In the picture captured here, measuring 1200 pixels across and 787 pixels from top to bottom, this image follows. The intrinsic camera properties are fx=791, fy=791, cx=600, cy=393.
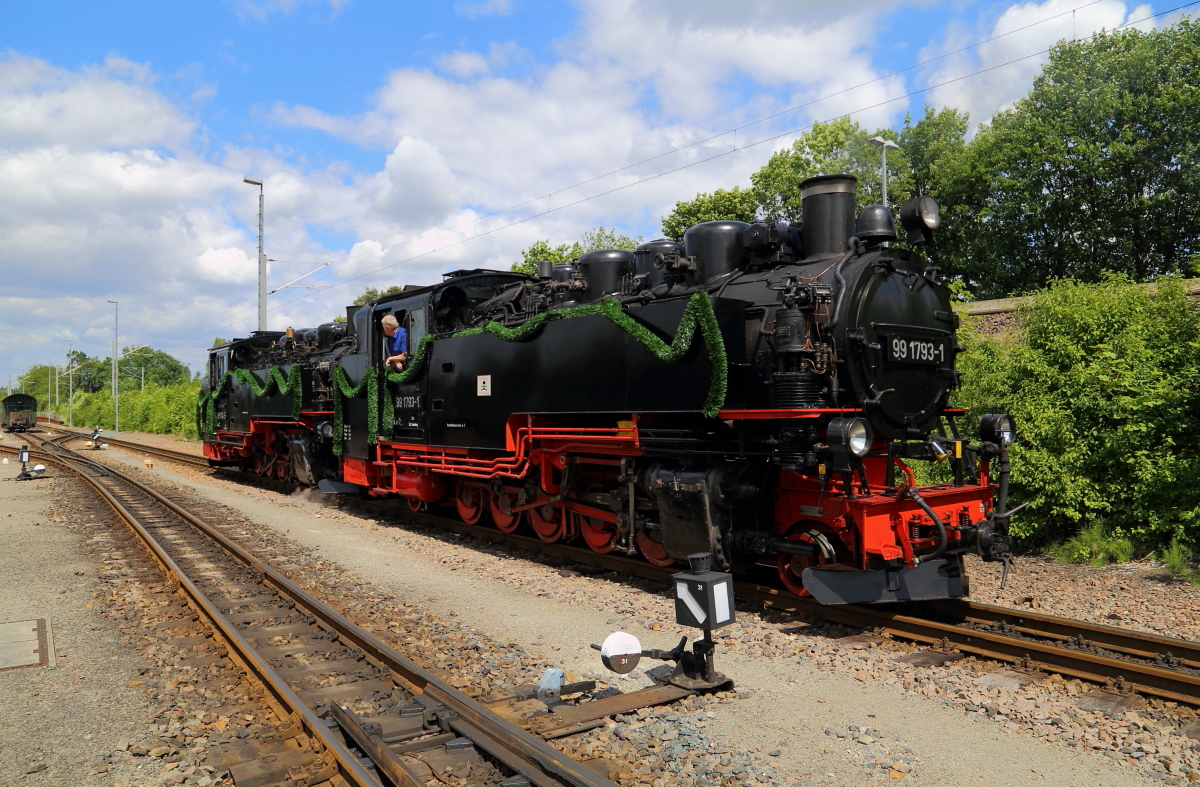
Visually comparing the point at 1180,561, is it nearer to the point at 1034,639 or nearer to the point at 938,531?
the point at 1034,639

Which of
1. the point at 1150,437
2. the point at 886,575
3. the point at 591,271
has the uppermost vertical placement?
the point at 591,271

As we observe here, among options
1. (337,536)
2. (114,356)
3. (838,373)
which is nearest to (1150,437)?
(838,373)

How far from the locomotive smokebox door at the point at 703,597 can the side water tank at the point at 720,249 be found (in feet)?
11.3

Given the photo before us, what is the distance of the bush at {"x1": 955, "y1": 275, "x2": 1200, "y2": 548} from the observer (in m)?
7.87

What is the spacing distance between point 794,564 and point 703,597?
237 cm

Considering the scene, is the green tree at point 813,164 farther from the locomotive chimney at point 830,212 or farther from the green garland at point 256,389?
the locomotive chimney at point 830,212

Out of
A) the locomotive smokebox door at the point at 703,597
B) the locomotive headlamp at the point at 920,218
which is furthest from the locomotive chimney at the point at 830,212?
the locomotive smokebox door at the point at 703,597

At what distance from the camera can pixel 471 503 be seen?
1038 cm

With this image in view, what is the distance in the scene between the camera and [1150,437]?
7.99 metres

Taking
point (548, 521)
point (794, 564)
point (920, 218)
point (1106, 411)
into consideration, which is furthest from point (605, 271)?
point (1106, 411)

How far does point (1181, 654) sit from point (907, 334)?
2848 mm

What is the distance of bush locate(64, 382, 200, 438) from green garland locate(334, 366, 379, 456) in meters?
28.3

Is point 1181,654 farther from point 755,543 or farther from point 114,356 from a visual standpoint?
Answer: point 114,356

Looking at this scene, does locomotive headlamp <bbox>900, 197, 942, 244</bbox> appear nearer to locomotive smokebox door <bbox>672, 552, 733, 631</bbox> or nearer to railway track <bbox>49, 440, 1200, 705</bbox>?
railway track <bbox>49, 440, 1200, 705</bbox>
